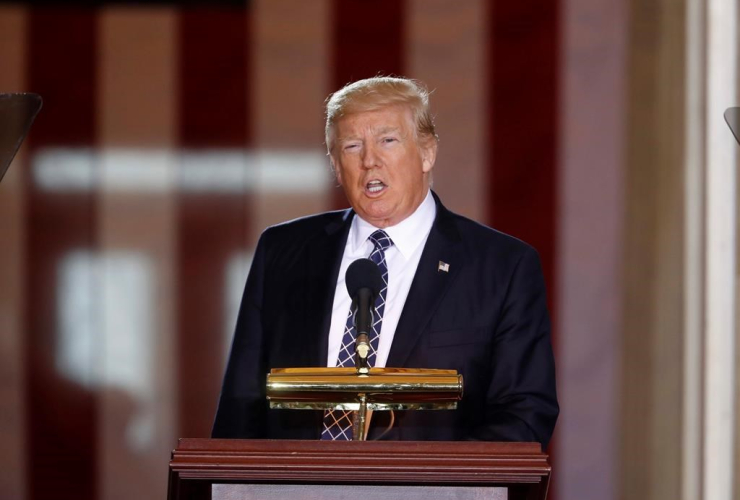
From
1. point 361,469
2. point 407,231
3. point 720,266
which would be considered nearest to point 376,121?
point 407,231

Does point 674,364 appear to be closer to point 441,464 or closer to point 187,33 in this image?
point 187,33

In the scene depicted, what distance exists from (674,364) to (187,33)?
2.09 m

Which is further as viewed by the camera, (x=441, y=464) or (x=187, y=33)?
(x=187, y=33)

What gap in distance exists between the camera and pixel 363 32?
467 centimetres

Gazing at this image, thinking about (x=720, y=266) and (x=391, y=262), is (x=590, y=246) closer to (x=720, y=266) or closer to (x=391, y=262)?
(x=720, y=266)

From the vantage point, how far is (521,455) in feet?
5.88

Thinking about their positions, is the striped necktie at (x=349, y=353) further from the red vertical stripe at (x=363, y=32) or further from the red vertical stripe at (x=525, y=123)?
the red vertical stripe at (x=363, y=32)

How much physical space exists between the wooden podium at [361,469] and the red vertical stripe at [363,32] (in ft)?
9.48

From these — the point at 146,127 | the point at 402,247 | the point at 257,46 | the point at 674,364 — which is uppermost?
the point at 257,46

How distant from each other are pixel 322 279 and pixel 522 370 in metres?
0.47

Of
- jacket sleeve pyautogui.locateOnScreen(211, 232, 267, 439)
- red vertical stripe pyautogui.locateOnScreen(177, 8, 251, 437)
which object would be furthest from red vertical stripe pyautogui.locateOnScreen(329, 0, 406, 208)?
jacket sleeve pyautogui.locateOnScreen(211, 232, 267, 439)

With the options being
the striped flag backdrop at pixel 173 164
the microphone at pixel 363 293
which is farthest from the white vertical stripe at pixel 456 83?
the microphone at pixel 363 293

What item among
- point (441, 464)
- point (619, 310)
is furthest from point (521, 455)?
point (619, 310)

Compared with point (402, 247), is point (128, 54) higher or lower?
higher
